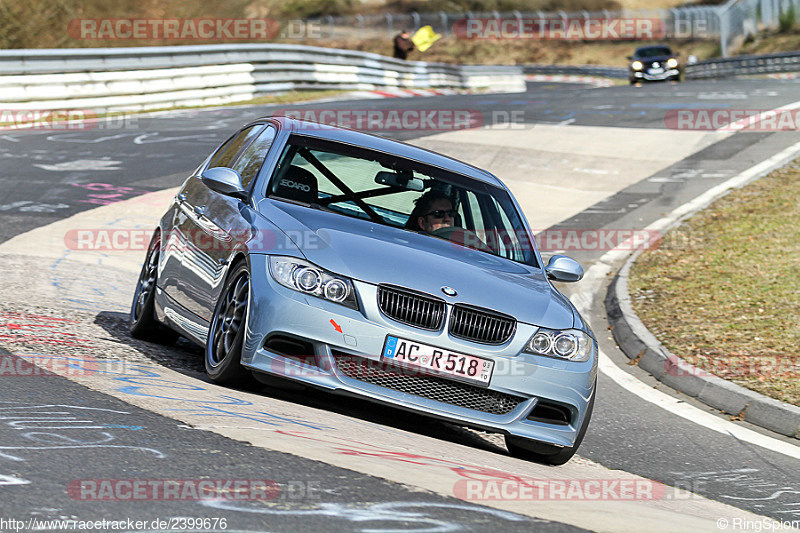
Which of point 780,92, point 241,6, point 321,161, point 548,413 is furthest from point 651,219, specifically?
point 241,6

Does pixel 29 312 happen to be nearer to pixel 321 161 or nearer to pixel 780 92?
pixel 321 161

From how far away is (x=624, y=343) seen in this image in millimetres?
10070

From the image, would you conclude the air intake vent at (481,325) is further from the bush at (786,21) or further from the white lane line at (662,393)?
the bush at (786,21)

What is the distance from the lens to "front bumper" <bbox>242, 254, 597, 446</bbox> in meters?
5.64

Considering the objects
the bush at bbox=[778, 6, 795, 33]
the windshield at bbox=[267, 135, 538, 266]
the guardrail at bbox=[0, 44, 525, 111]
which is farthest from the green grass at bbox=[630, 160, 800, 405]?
the bush at bbox=[778, 6, 795, 33]

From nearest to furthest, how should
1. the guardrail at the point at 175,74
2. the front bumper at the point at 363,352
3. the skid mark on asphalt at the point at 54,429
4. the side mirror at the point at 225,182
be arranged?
the skid mark on asphalt at the point at 54,429 → the front bumper at the point at 363,352 → the side mirror at the point at 225,182 → the guardrail at the point at 175,74

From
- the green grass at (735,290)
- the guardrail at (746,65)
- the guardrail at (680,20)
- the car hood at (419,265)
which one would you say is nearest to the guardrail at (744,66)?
the guardrail at (746,65)

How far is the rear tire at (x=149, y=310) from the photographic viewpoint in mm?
7621

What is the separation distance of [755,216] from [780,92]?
1599cm

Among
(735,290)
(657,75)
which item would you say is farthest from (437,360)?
(657,75)

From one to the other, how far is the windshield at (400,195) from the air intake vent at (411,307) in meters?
1.11

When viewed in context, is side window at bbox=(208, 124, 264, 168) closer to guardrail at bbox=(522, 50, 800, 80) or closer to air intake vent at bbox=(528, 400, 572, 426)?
air intake vent at bbox=(528, 400, 572, 426)

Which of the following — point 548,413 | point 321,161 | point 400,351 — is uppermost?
point 321,161

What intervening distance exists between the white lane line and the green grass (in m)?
0.42
